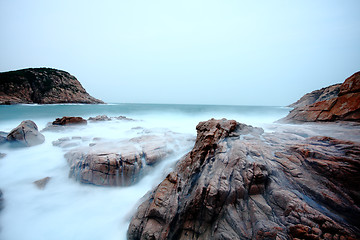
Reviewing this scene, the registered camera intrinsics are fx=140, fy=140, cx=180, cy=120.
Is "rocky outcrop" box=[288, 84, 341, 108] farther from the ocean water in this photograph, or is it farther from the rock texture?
the ocean water

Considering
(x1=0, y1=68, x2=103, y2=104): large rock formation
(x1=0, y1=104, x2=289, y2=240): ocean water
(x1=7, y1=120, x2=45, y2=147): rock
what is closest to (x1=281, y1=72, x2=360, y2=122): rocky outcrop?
(x1=0, y1=104, x2=289, y2=240): ocean water

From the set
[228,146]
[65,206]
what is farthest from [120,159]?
[228,146]

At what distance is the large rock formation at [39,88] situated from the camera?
53.6 m

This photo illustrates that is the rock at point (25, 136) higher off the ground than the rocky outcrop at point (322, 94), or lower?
lower

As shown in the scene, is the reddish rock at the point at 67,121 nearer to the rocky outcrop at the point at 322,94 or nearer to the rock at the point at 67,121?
the rock at the point at 67,121

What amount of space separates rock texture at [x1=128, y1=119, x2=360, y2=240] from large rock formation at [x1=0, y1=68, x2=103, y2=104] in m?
75.0

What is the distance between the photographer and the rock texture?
2891mm

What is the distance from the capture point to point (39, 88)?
60.8 metres

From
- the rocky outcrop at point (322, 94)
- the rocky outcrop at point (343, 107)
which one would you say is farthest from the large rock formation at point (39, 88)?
the rocky outcrop at point (322, 94)

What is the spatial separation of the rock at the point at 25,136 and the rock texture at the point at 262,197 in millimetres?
10239

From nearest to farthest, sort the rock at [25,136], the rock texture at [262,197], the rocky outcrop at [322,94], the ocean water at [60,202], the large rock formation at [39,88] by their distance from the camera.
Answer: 1. the rock texture at [262,197]
2. the ocean water at [60,202]
3. the rock at [25,136]
4. the rocky outcrop at [322,94]
5. the large rock formation at [39,88]

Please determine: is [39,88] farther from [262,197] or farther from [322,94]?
[322,94]

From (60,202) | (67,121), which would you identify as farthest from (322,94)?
(67,121)

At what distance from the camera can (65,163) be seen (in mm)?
7727
